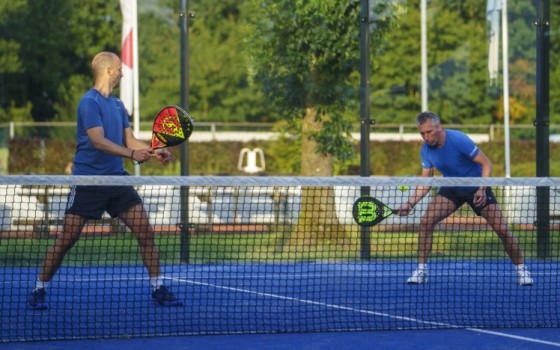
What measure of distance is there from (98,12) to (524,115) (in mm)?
13428

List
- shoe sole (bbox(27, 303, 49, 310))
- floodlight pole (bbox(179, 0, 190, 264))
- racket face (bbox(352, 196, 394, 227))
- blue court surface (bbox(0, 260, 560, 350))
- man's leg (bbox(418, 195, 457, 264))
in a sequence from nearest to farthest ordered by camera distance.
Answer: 1. blue court surface (bbox(0, 260, 560, 350))
2. shoe sole (bbox(27, 303, 49, 310))
3. racket face (bbox(352, 196, 394, 227))
4. man's leg (bbox(418, 195, 457, 264))
5. floodlight pole (bbox(179, 0, 190, 264))

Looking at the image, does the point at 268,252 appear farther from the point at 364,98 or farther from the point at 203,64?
the point at 203,64

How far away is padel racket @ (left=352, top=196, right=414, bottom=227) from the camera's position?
7.87 m

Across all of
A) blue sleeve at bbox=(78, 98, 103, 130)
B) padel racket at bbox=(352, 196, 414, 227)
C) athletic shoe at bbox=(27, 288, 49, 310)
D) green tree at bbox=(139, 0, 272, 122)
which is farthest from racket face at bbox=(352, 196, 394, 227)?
green tree at bbox=(139, 0, 272, 122)

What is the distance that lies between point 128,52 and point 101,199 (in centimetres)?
727

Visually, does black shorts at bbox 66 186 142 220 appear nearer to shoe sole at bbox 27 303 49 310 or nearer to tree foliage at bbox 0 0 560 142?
shoe sole at bbox 27 303 49 310

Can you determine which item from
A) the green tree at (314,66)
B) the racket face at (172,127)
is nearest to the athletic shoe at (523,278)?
the racket face at (172,127)

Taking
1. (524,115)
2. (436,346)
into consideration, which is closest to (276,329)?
(436,346)

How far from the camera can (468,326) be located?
249 inches

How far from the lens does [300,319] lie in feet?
21.5

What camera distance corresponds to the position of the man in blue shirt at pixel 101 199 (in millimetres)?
6934

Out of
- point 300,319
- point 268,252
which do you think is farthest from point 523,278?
point 268,252

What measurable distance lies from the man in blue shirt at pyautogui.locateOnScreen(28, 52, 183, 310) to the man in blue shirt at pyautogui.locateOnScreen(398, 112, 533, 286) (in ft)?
7.55

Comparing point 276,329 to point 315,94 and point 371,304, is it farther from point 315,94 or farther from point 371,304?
point 315,94
